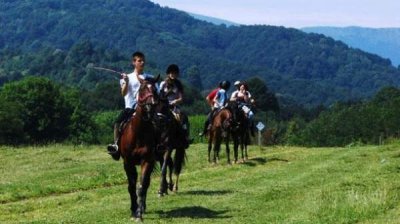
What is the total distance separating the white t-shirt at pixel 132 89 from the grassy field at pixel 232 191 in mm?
2422

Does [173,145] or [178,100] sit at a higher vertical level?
[178,100]

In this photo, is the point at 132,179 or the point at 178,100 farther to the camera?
the point at 178,100

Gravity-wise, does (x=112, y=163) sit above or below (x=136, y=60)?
below

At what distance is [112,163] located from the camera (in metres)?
30.5

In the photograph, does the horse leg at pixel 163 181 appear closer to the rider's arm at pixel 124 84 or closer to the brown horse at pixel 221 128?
the rider's arm at pixel 124 84

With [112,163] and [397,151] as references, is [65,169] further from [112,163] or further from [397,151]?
[397,151]

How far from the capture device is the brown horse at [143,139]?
1451 centimetres

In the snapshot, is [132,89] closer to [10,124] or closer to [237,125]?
[237,125]

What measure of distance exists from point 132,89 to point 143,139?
4.00ft

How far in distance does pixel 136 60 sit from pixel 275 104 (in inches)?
5745

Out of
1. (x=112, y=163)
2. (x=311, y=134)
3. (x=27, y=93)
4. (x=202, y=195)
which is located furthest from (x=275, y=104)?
(x=202, y=195)

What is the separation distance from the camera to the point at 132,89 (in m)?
15.3

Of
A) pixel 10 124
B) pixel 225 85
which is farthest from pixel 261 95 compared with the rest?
pixel 225 85

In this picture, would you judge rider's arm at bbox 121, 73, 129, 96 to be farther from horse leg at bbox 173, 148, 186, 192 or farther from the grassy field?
horse leg at bbox 173, 148, 186, 192
